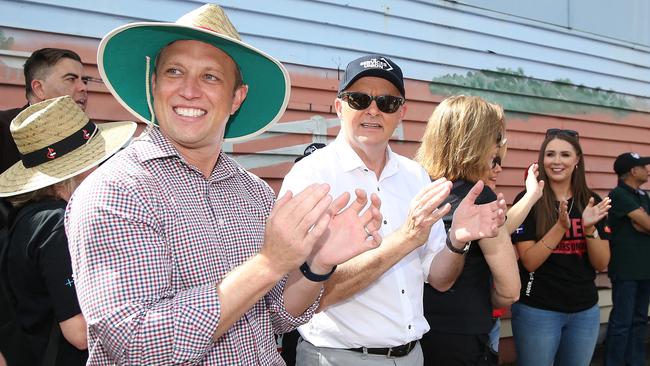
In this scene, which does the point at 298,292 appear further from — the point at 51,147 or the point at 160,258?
the point at 51,147

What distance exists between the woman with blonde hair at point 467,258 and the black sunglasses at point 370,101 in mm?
465

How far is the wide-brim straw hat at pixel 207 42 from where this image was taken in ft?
5.44

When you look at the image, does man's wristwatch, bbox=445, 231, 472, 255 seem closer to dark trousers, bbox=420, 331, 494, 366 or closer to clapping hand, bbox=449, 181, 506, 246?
clapping hand, bbox=449, 181, 506, 246

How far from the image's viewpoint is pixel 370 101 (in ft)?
8.14

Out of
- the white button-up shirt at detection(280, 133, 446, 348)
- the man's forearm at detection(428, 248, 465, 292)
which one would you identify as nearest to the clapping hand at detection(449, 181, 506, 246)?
the man's forearm at detection(428, 248, 465, 292)

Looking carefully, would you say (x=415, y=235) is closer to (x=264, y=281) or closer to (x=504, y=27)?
(x=264, y=281)

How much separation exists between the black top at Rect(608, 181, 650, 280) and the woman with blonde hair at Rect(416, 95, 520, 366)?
2845mm

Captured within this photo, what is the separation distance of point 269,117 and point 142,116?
17.1 inches

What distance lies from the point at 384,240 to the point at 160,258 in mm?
929

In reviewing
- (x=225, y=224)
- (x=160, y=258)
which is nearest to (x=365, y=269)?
(x=225, y=224)

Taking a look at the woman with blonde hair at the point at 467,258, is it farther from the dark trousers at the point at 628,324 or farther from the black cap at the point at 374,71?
the dark trousers at the point at 628,324

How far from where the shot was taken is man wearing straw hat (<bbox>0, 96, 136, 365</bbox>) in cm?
193

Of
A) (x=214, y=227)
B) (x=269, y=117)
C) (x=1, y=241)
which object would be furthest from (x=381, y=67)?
(x=1, y=241)

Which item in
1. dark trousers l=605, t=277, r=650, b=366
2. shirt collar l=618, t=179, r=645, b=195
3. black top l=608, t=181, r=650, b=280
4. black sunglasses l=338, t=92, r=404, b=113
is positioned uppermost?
black sunglasses l=338, t=92, r=404, b=113
